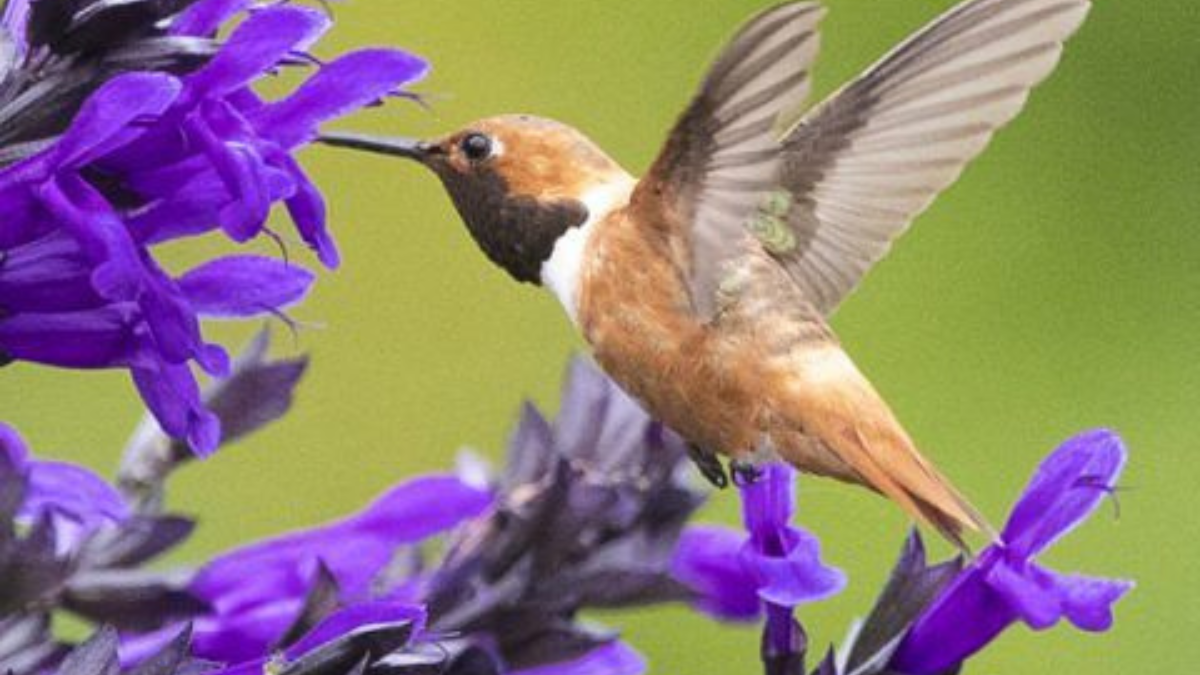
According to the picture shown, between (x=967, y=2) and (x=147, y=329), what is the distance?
46 centimetres

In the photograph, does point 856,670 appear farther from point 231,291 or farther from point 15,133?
point 15,133

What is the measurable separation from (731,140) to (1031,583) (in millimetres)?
231

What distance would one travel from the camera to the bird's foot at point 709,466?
121 cm

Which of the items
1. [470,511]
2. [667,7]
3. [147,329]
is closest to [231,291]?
[147,329]

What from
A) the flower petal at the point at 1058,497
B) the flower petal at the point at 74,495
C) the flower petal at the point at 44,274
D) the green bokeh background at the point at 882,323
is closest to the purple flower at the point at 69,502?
the flower petal at the point at 74,495

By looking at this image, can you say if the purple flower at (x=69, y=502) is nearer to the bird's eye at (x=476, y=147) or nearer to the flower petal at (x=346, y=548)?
the flower petal at (x=346, y=548)

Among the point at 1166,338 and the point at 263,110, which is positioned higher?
the point at 263,110

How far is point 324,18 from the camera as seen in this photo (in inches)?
36.4

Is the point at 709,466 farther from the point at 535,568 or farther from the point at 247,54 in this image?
the point at 247,54

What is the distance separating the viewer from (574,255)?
4.21 feet

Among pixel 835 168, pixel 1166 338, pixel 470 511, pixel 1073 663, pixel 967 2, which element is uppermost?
pixel 967 2

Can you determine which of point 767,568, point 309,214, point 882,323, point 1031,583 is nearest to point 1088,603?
point 1031,583

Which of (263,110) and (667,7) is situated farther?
(667,7)

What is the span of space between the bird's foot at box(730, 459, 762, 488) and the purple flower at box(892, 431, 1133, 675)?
0.34ft
